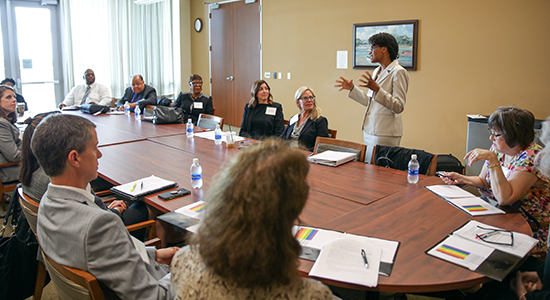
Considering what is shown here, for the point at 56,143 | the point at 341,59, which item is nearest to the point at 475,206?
the point at 56,143

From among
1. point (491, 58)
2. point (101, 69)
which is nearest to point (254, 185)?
point (491, 58)

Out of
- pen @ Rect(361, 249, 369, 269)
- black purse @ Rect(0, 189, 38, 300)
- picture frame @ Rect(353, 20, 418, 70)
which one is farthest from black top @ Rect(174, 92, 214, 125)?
pen @ Rect(361, 249, 369, 269)

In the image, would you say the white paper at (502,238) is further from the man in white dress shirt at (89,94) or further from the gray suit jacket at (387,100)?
the man in white dress shirt at (89,94)

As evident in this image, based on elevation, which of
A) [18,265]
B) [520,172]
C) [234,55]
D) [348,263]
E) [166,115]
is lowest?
[18,265]

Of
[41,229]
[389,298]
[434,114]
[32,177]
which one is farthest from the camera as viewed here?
[434,114]

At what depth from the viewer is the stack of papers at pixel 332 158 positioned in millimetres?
3157

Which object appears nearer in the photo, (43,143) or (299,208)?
(299,208)

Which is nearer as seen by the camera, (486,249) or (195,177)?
(486,249)

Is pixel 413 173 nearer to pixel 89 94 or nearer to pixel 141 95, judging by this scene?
pixel 141 95

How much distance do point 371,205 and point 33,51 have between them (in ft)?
27.6

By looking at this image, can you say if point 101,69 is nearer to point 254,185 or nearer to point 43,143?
point 43,143

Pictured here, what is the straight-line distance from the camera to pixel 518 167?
7.25 ft

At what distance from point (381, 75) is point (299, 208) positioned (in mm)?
3081

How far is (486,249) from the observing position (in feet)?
5.60
